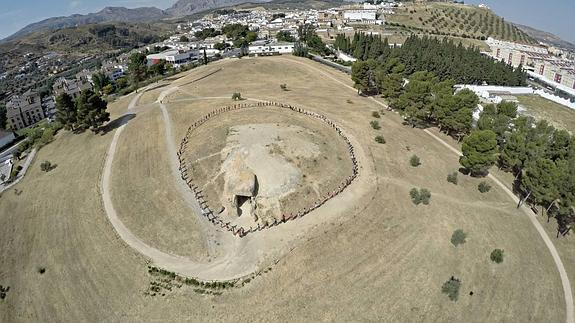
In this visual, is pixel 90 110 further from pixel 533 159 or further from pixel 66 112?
pixel 533 159

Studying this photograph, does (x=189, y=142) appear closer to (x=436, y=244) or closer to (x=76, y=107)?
(x=76, y=107)

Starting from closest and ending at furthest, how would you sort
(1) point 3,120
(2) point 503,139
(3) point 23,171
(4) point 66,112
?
(3) point 23,171 < (2) point 503,139 < (4) point 66,112 < (1) point 3,120

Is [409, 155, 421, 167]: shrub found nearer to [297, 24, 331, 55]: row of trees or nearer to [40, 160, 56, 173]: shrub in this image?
[40, 160, 56, 173]: shrub

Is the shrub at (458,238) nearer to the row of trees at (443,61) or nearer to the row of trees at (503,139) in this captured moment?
the row of trees at (503,139)

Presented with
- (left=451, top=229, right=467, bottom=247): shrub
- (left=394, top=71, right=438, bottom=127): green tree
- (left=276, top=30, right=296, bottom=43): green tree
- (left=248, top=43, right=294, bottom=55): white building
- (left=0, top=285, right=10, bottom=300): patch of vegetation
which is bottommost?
(left=451, top=229, right=467, bottom=247): shrub

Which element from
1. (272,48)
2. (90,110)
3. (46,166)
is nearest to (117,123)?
(90,110)

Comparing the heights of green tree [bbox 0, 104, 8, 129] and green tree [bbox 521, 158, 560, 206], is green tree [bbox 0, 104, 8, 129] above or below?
below

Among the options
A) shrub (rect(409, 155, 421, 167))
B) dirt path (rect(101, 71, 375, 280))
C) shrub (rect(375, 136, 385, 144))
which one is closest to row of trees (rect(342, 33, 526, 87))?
shrub (rect(375, 136, 385, 144))
